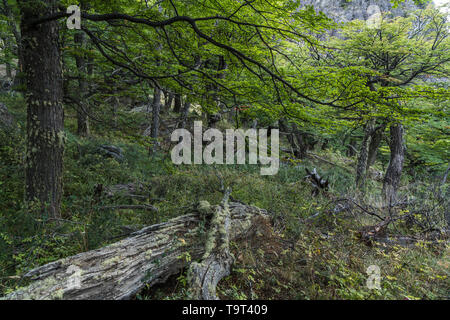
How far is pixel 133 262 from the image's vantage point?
236 centimetres

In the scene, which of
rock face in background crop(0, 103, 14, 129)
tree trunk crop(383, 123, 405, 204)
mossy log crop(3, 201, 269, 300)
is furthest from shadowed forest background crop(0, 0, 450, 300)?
tree trunk crop(383, 123, 405, 204)

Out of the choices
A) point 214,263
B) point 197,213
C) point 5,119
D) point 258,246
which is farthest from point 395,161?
point 5,119

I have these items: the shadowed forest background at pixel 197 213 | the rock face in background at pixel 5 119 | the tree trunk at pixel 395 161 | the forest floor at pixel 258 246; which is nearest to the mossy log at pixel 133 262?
the shadowed forest background at pixel 197 213

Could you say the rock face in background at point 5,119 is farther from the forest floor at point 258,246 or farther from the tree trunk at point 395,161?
the tree trunk at point 395,161

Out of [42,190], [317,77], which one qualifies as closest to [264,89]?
[317,77]

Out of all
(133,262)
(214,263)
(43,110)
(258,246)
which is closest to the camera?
(133,262)

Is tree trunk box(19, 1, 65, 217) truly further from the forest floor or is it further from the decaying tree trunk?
the decaying tree trunk

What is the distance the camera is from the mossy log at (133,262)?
188cm

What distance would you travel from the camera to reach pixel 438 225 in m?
4.61

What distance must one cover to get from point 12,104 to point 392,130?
59.3ft

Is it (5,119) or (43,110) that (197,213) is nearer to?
(43,110)

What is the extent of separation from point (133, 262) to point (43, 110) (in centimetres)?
275

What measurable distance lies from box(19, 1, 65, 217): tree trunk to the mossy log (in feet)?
5.85

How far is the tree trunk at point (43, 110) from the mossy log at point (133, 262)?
1.78 m
